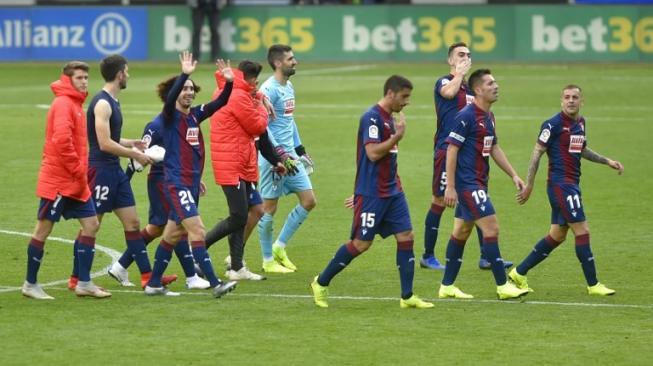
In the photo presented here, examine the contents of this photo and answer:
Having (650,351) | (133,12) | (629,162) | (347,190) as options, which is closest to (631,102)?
(629,162)

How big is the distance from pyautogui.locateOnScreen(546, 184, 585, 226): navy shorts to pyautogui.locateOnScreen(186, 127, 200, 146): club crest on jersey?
339cm

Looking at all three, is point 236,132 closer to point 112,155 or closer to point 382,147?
point 112,155

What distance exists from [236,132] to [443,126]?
91.8 inches

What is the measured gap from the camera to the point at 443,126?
607 inches

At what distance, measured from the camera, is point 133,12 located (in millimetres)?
42312

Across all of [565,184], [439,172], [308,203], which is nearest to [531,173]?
[565,184]

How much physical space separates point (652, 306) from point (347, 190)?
28.4 feet

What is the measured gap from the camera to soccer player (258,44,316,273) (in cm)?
1541

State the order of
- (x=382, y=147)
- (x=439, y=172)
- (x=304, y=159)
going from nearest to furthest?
(x=382, y=147) < (x=439, y=172) < (x=304, y=159)

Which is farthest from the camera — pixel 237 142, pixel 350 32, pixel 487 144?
pixel 350 32

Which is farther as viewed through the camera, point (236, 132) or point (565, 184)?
point (236, 132)

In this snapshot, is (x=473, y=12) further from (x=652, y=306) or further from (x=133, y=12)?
(x=652, y=306)

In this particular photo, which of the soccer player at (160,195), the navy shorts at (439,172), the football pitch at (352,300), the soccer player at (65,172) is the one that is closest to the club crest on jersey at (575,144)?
the football pitch at (352,300)

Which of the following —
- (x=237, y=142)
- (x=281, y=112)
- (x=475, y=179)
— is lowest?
(x=475, y=179)
